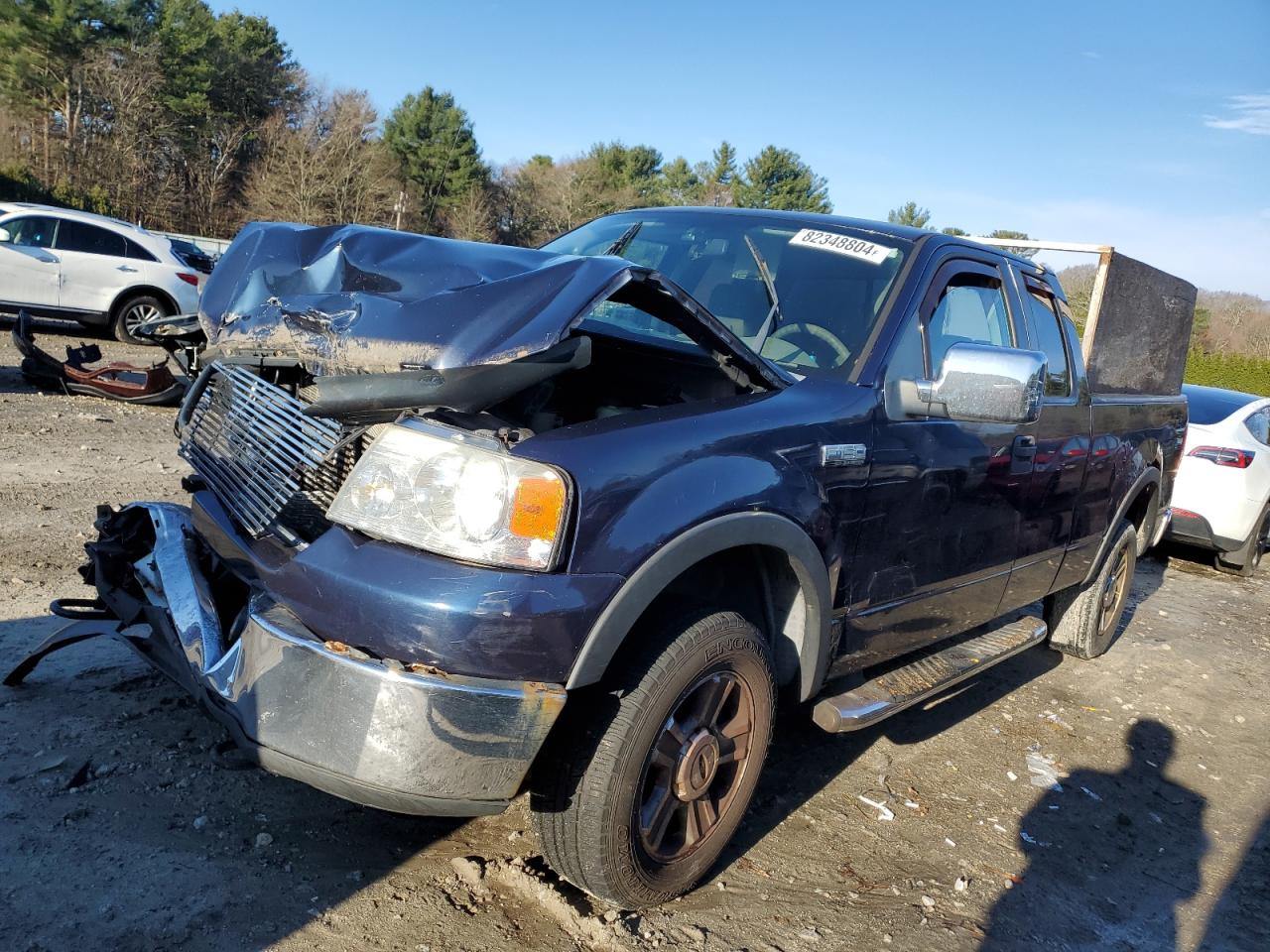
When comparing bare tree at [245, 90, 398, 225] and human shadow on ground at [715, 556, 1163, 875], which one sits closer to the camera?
human shadow on ground at [715, 556, 1163, 875]

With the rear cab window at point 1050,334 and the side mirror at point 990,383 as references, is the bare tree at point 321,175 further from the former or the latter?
the side mirror at point 990,383

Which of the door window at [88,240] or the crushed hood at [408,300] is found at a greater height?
the door window at [88,240]

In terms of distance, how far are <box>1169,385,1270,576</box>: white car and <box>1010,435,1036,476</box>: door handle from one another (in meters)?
5.27

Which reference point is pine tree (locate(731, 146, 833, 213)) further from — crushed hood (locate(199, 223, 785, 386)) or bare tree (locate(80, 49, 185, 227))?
crushed hood (locate(199, 223, 785, 386))

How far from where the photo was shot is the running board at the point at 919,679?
121 inches

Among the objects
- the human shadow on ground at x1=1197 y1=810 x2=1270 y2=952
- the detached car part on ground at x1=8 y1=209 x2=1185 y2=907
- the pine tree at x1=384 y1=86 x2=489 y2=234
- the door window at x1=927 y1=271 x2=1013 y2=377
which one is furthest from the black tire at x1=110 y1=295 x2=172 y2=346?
the pine tree at x1=384 y1=86 x2=489 y2=234

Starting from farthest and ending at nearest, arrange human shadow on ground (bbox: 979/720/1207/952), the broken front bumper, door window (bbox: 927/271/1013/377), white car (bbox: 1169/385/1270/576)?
white car (bbox: 1169/385/1270/576) → door window (bbox: 927/271/1013/377) → human shadow on ground (bbox: 979/720/1207/952) → the broken front bumper

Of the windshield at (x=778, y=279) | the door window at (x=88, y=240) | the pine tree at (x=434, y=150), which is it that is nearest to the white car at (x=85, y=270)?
the door window at (x=88, y=240)

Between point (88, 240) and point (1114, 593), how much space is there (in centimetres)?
1278

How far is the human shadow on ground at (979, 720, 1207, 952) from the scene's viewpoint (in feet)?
9.92

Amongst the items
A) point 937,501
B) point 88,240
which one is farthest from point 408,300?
point 88,240

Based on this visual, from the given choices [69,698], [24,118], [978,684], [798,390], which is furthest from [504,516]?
[24,118]

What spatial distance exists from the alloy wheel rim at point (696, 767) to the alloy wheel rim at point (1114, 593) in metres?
3.68

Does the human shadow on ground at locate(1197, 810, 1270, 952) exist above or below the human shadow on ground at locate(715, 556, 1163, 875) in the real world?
below
